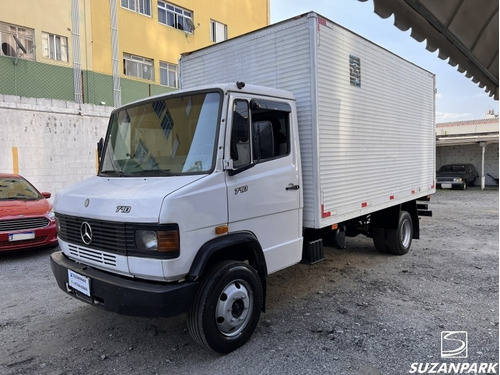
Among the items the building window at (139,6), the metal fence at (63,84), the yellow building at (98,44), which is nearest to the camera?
the metal fence at (63,84)

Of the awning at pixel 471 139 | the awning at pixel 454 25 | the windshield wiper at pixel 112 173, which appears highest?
the awning at pixel 471 139

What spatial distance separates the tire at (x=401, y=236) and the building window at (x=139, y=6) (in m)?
13.6

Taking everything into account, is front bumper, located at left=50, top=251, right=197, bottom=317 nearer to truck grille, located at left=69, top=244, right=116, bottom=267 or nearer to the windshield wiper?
truck grille, located at left=69, top=244, right=116, bottom=267

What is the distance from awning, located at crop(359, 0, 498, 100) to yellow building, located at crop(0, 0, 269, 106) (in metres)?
12.2

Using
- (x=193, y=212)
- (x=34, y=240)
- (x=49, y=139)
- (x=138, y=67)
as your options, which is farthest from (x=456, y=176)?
(x=193, y=212)

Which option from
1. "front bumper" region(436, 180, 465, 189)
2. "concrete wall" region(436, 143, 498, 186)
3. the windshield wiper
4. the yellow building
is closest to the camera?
the windshield wiper

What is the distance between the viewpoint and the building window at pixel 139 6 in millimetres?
15102

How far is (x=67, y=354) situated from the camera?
3.54m

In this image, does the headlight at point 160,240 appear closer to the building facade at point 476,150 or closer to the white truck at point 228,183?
the white truck at point 228,183

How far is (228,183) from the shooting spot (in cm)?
345

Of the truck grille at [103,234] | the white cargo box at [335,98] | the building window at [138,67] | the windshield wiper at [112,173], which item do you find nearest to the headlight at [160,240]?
the truck grille at [103,234]

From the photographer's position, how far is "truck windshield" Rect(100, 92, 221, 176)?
3492 mm

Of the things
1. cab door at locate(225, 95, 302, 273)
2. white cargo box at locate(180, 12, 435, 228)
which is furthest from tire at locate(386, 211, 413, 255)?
cab door at locate(225, 95, 302, 273)

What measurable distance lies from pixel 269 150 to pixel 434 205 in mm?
13242
